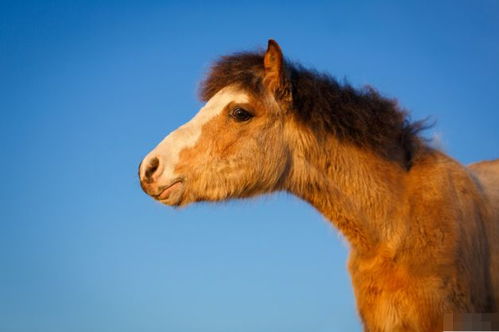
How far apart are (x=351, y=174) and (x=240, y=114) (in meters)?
1.40

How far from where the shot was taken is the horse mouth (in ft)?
20.2

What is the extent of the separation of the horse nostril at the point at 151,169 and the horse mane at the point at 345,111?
4.12 feet

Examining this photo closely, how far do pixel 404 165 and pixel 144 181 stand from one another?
287cm

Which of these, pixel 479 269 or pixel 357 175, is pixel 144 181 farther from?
pixel 479 269

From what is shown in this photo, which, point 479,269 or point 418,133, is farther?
point 418,133

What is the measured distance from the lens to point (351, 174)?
6.10 meters

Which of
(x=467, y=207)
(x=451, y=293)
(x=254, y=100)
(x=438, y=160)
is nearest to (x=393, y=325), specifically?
(x=451, y=293)

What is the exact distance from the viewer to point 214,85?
22.2 feet

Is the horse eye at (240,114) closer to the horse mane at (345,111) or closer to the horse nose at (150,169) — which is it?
the horse mane at (345,111)

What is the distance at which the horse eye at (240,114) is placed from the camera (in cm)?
632

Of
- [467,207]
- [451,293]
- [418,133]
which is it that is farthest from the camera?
[418,133]

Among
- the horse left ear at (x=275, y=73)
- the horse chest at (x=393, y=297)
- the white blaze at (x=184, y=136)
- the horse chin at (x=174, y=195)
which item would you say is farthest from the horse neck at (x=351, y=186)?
the horse chin at (x=174, y=195)

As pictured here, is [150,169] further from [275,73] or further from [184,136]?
[275,73]

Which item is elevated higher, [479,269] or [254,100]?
[254,100]
